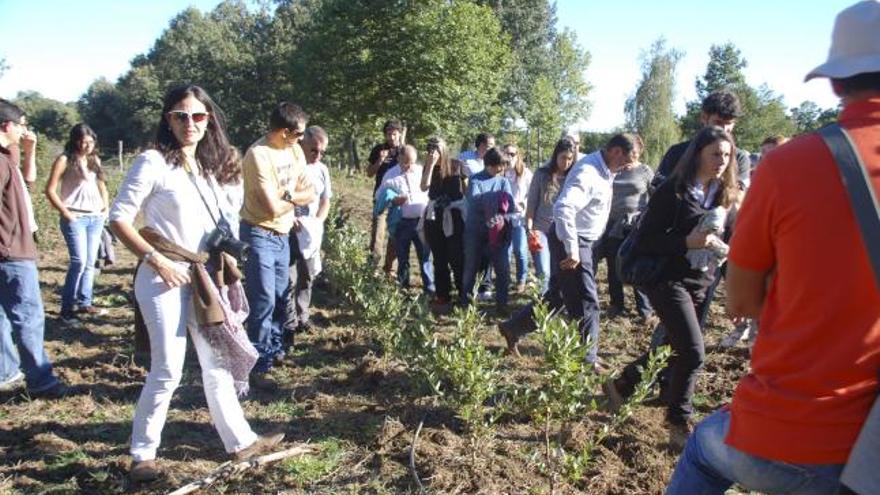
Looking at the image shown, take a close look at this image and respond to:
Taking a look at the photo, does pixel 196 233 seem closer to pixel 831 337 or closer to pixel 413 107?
pixel 831 337

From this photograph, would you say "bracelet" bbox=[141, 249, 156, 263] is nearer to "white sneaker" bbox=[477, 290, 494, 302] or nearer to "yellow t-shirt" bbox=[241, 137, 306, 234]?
"yellow t-shirt" bbox=[241, 137, 306, 234]

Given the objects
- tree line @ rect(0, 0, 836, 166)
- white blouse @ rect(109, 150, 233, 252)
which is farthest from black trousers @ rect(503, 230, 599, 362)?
tree line @ rect(0, 0, 836, 166)

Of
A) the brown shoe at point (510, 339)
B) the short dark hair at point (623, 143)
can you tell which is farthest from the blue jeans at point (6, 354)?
the short dark hair at point (623, 143)

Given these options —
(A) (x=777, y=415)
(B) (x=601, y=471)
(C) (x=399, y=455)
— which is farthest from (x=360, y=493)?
(A) (x=777, y=415)

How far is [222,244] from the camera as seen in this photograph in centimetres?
348

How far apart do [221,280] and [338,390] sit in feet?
5.52

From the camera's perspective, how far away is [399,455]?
376 centimetres

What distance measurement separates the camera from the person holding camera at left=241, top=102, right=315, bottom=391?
4551mm

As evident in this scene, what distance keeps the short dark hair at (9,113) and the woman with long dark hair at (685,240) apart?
407 cm

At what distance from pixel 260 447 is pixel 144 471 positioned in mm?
563

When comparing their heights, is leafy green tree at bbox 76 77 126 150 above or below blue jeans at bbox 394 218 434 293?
above

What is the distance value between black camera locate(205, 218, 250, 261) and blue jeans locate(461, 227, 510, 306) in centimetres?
366

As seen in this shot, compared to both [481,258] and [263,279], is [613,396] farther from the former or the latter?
[481,258]

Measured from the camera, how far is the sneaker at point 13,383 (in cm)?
473
